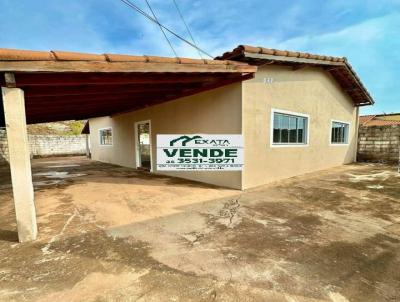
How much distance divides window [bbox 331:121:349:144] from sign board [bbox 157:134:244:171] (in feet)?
21.5

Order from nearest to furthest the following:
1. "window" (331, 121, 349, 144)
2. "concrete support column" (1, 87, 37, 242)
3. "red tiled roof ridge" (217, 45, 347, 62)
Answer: "concrete support column" (1, 87, 37, 242)
"red tiled roof ridge" (217, 45, 347, 62)
"window" (331, 121, 349, 144)

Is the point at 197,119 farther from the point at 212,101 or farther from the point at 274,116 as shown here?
the point at 274,116

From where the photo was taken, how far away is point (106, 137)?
1468cm

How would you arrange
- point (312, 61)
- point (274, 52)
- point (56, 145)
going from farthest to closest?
point (56, 145) < point (312, 61) < point (274, 52)

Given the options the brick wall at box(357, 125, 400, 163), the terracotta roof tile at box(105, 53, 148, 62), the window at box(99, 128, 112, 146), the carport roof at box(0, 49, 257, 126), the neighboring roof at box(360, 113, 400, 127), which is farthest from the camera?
the neighboring roof at box(360, 113, 400, 127)

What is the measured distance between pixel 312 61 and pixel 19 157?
8.04 m

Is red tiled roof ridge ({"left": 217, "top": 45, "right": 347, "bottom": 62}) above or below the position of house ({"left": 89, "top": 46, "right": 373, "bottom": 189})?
above

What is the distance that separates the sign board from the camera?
6.27 metres

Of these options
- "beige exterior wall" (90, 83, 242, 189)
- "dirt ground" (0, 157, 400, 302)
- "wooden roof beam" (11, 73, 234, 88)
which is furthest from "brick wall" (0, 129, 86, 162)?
"wooden roof beam" (11, 73, 234, 88)

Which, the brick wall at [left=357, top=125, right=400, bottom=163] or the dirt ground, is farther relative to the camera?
the brick wall at [left=357, top=125, right=400, bottom=163]

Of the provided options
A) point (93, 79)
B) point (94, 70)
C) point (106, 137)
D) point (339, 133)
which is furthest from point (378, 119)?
point (94, 70)

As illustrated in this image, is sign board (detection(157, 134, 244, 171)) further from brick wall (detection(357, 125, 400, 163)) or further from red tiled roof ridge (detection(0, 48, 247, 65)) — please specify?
brick wall (detection(357, 125, 400, 163))

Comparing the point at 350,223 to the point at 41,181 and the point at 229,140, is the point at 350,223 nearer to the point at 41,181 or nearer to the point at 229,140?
the point at 229,140

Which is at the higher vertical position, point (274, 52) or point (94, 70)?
point (274, 52)
